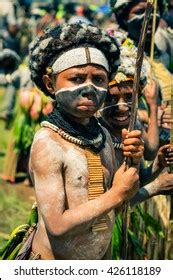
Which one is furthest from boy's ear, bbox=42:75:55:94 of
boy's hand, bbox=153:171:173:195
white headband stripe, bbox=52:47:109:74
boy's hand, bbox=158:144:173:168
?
boy's hand, bbox=153:171:173:195

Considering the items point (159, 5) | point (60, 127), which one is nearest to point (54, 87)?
point (60, 127)

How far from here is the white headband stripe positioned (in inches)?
140

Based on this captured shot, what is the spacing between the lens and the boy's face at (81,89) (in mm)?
3547

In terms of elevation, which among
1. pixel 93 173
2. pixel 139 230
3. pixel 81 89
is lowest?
pixel 139 230

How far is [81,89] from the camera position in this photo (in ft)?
11.6

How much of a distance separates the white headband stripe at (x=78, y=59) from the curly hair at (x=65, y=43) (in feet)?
0.12

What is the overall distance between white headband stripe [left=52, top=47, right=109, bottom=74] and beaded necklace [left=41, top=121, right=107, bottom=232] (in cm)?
29

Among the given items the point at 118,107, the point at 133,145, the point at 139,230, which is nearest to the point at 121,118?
the point at 118,107

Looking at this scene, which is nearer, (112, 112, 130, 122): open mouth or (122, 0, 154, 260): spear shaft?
(122, 0, 154, 260): spear shaft

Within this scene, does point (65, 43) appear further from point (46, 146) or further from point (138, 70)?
point (46, 146)

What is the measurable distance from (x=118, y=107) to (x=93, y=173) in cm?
101

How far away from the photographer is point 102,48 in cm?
370

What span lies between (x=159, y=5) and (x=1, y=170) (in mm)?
4666

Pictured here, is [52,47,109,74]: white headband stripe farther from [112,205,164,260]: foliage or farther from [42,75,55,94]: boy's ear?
[112,205,164,260]: foliage
